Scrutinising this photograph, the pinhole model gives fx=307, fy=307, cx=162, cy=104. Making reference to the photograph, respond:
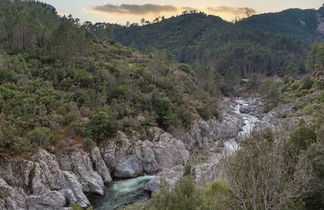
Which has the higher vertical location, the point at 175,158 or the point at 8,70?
the point at 8,70

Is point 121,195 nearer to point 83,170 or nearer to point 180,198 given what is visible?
point 83,170

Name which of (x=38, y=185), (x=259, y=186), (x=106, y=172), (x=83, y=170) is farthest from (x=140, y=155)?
(x=259, y=186)

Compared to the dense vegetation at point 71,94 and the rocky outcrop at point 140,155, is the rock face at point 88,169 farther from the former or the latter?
the dense vegetation at point 71,94

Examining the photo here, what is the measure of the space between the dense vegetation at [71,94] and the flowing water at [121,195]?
293 inches

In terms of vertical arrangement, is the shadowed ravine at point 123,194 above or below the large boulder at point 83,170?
below

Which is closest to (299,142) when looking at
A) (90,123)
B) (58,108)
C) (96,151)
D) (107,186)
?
(107,186)

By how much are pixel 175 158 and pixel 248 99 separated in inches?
2818

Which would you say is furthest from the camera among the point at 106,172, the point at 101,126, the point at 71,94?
the point at 71,94

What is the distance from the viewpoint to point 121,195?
36906mm

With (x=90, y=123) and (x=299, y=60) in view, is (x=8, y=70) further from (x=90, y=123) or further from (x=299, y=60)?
(x=299, y=60)

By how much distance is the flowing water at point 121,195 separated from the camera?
34.3m

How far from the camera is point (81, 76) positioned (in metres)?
57.2

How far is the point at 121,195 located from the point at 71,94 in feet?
72.8

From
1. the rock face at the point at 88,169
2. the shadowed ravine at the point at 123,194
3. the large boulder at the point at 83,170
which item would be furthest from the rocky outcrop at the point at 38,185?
the shadowed ravine at the point at 123,194
